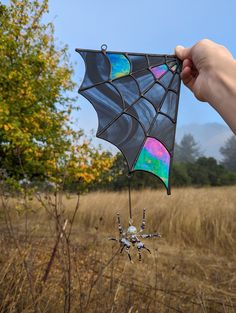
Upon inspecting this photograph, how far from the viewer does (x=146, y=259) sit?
624 cm

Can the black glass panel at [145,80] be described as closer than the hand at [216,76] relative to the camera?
No

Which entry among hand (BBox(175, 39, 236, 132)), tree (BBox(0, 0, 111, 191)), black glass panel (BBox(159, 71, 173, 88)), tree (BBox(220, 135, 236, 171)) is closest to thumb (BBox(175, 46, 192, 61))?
hand (BBox(175, 39, 236, 132))

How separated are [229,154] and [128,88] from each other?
5320cm

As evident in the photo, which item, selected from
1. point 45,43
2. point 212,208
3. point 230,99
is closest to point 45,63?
point 45,43

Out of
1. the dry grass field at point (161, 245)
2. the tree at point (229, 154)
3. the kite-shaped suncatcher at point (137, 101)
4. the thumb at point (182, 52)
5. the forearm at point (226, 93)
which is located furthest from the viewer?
the tree at point (229, 154)

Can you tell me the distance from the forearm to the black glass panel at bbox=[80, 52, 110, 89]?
0.56m

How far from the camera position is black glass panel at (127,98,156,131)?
1.57 m

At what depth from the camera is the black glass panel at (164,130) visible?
5.13 feet

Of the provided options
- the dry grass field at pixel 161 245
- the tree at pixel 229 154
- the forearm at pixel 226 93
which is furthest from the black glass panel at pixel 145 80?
the tree at pixel 229 154

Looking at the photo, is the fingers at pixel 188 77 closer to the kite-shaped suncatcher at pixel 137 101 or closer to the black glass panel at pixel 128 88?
the kite-shaped suncatcher at pixel 137 101

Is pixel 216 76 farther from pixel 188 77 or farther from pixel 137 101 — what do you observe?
pixel 137 101

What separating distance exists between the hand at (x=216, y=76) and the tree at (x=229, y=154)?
48425 mm

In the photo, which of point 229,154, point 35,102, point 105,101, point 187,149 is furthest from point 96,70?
point 187,149

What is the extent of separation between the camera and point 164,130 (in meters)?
1.58
